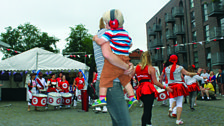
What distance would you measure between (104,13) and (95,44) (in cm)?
34

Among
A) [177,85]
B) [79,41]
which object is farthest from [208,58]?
[79,41]

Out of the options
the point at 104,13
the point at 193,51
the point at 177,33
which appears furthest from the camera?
the point at 177,33

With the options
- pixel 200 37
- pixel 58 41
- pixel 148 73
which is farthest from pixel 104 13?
pixel 58 41

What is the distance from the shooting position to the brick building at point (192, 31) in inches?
1100

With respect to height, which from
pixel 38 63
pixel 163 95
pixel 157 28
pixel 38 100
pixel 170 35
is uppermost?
pixel 157 28

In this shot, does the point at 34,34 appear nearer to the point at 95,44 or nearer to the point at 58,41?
the point at 58,41

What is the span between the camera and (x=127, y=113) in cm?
242

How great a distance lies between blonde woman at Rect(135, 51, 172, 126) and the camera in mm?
5086

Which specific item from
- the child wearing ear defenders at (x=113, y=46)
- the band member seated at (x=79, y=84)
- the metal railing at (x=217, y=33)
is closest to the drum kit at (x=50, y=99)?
the band member seated at (x=79, y=84)

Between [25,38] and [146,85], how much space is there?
60515 millimetres

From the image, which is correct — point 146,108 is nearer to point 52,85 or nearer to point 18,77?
point 52,85

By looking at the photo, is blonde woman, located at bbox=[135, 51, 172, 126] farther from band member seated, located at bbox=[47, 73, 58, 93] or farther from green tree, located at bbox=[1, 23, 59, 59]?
green tree, located at bbox=[1, 23, 59, 59]

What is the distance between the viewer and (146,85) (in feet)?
16.9

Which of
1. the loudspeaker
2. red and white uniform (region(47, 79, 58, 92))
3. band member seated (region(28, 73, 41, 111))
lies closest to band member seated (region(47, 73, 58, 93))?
red and white uniform (region(47, 79, 58, 92))
